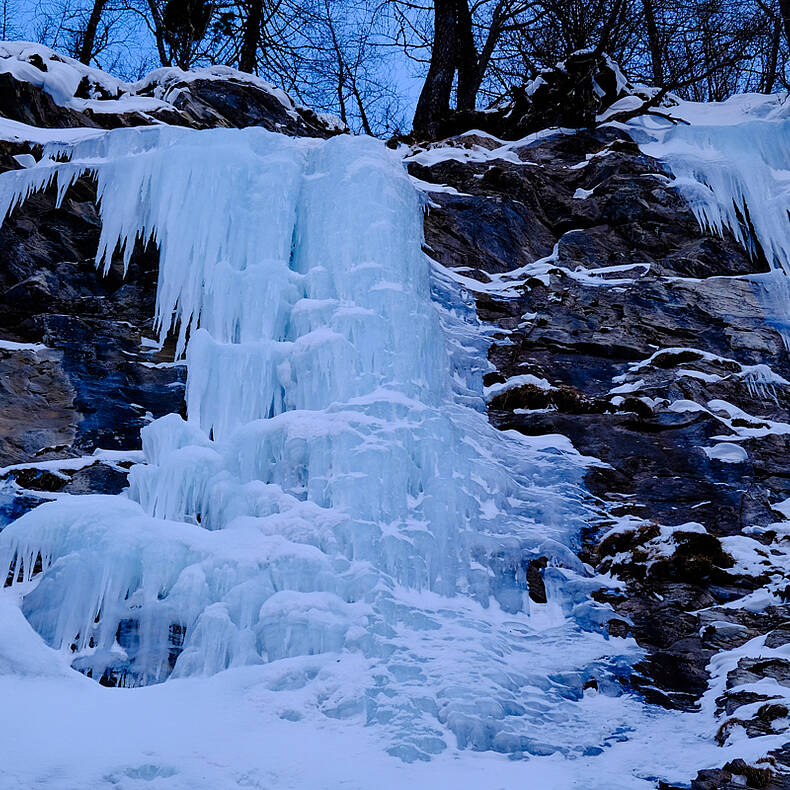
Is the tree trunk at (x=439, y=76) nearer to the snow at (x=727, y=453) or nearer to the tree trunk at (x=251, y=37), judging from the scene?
the tree trunk at (x=251, y=37)

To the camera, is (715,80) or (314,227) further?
(715,80)

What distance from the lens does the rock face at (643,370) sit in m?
5.72

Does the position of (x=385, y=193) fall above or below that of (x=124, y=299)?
above

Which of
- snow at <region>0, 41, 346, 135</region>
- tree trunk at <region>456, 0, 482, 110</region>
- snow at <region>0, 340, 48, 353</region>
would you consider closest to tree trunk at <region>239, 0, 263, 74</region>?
tree trunk at <region>456, 0, 482, 110</region>

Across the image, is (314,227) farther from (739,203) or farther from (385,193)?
(739,203)

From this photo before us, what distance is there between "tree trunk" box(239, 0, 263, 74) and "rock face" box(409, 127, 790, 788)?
578 cm

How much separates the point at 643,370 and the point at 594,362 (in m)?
0.42

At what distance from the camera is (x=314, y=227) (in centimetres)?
782

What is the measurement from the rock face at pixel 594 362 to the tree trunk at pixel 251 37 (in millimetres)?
4650

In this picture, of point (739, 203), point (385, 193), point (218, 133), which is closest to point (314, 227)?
point (385, 193)

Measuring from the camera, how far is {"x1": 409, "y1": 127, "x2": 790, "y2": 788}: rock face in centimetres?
572

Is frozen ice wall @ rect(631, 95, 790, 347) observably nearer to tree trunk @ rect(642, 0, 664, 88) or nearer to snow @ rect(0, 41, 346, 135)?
tree trunk @ rect(642, 0, 664, 88)

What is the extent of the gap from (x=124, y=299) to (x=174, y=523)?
10.0 feet

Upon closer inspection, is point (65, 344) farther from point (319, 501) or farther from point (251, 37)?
point (251, 37)
